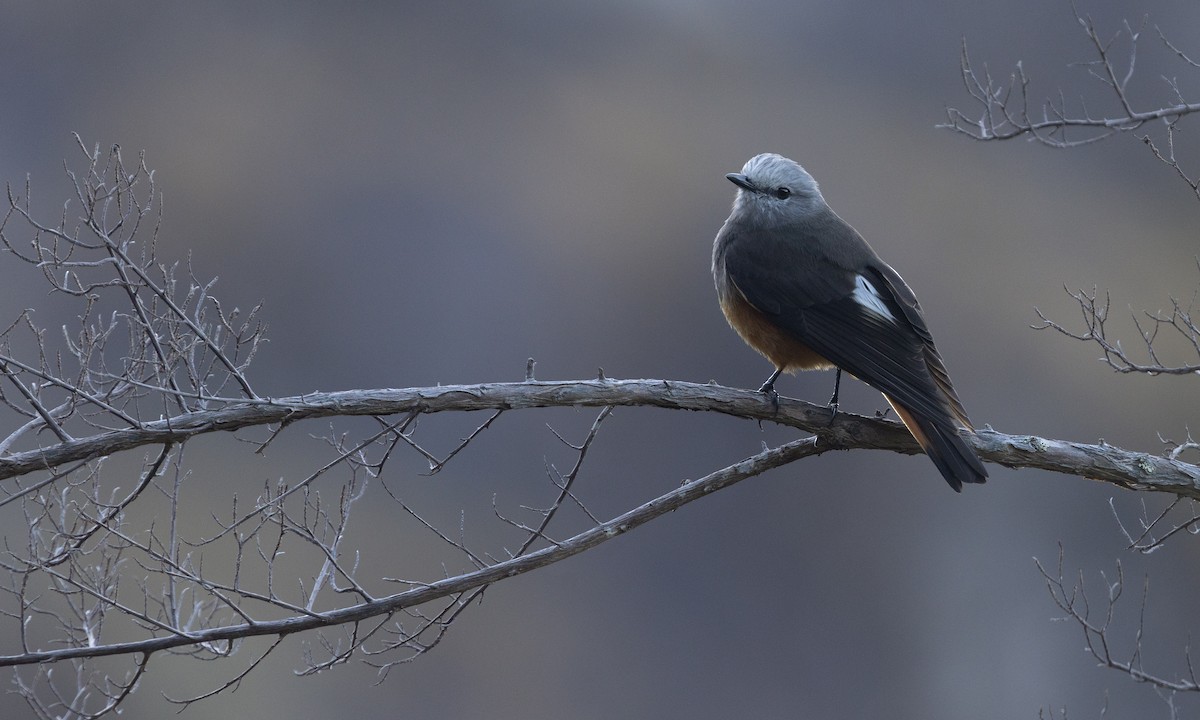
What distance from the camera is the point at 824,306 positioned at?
456 centimetres

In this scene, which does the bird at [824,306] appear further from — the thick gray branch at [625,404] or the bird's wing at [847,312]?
the thick gray branch at [625,404]

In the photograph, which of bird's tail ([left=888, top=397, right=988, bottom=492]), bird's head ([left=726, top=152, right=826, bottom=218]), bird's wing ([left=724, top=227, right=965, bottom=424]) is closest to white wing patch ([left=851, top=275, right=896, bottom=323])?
bird's wing ([left=724, top=227, right=965, bottom=424])

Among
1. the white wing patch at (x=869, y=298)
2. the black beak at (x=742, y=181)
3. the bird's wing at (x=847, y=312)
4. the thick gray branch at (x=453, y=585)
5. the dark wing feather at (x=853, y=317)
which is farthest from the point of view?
the black beak at (x=742, y=181)

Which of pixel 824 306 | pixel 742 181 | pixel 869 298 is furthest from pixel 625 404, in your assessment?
pixel 742 181

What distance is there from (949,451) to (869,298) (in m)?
1.00

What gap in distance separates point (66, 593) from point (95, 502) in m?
0.31

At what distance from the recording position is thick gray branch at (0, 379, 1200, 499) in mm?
3418

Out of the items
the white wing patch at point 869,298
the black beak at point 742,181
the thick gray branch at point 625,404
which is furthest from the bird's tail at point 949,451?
the black beak at point 742,181

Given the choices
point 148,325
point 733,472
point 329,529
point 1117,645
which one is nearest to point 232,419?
point 148,325

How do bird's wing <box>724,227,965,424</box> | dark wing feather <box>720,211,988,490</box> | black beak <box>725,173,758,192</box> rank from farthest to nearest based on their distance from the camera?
1. black beak <box>725,173,758,192</box>
2. bird's wing <box>724,227,965,424</box>
3. dark wing feather <box>720,211,988,490</box>

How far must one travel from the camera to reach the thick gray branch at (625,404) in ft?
11.2

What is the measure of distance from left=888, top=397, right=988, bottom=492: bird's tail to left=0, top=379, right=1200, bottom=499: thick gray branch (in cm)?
19

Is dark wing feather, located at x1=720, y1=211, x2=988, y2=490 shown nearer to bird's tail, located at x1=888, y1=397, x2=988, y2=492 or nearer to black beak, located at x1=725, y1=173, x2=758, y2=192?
bird's tail, located at x1=888, y1=397, x2=988, y2=492

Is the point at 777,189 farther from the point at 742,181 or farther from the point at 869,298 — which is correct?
the point at 869,298
